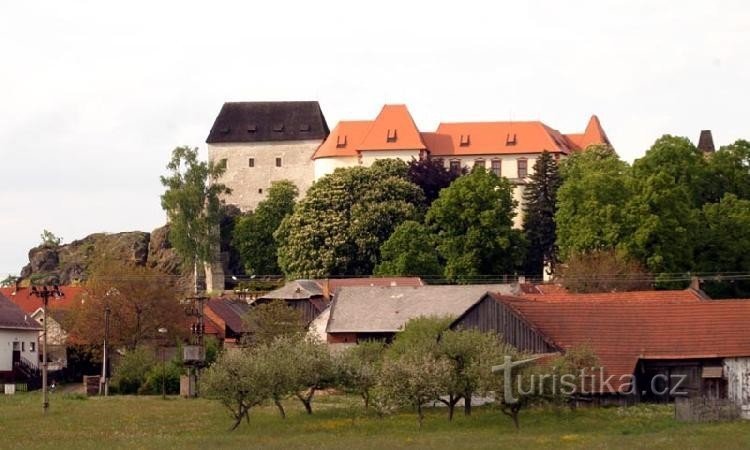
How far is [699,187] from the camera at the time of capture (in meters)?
101

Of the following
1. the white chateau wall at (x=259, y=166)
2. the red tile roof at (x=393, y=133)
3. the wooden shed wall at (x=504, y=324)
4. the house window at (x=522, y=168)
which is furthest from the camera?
the white chateau wall at (x=259, y=166)

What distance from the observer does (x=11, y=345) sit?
7769 cm

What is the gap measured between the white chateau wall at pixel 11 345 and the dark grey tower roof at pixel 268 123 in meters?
71.4

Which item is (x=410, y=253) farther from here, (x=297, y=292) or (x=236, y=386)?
(x=236, y=386)

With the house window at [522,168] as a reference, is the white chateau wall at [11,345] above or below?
below

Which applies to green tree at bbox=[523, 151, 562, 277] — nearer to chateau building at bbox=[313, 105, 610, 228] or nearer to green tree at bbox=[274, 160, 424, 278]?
green tree at bbox=[274, 160, 424, 278]

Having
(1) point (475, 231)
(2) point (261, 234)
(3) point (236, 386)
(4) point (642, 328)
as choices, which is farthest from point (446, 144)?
(3) point (236, 386)

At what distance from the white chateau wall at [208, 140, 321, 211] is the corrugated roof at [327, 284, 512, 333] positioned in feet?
Result: 218

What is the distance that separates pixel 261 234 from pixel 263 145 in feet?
64.2

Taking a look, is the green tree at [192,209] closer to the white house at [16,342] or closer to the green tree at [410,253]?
the green tree at [410,253]

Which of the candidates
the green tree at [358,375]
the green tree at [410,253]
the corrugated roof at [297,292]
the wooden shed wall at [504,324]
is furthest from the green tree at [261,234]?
the green tree at [358,375]

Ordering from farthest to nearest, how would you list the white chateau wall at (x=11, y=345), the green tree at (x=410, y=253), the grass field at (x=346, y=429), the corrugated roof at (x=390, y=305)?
the green tree at (x=410, y=253) < the corrugated roof at (x=390, y=305) < the white chateau wall at (x=11, y=345) < the grass field at (x=346, y=429)

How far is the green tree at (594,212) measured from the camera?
92.0 m

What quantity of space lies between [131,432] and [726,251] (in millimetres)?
51494
